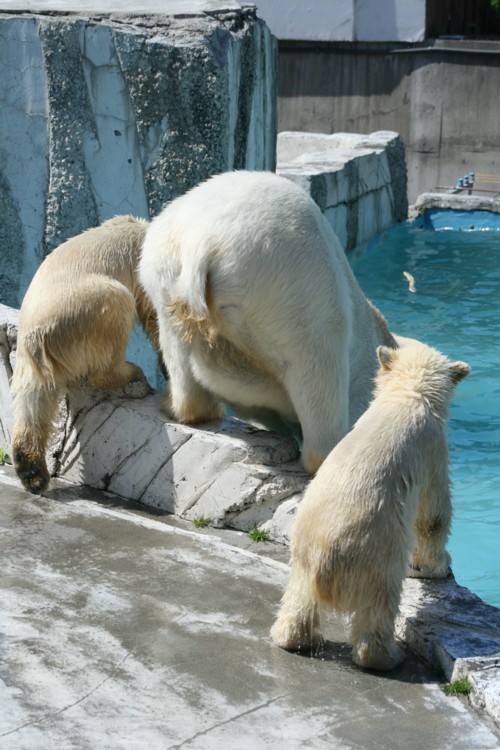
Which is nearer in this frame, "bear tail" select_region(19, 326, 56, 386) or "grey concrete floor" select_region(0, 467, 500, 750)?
"grey concrete floor" select_region(0, 467, 500, 750)

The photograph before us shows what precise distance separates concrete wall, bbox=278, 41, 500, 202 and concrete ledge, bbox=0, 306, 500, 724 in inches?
540

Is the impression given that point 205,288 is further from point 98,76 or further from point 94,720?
point 98,76

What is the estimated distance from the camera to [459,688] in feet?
10.1

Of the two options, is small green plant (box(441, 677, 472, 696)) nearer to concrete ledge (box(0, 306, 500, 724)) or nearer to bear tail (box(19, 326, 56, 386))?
concrete ledge (box(0, 306, 500, 724))

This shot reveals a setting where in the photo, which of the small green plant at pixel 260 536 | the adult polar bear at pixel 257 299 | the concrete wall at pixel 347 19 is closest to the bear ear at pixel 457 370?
the adult polar bear at pixel 257 299

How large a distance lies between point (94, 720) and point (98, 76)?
15.0 ft

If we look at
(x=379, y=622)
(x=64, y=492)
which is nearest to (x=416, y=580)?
(x=379, y=622)

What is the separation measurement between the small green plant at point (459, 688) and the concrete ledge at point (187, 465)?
0.97 ft

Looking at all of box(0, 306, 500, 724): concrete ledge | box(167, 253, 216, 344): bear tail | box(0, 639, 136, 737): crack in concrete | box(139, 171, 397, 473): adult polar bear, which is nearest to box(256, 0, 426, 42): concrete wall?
box(0, 306, 500, 724): concrete ledge

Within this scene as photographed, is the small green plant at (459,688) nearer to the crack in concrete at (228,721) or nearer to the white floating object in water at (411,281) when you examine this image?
the crack in concrete at (228,721)

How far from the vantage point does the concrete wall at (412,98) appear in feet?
57.0

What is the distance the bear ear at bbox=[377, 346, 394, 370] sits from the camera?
141 inches

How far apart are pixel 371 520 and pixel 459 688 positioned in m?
0.53

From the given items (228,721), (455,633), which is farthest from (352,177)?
A: (228,721)
